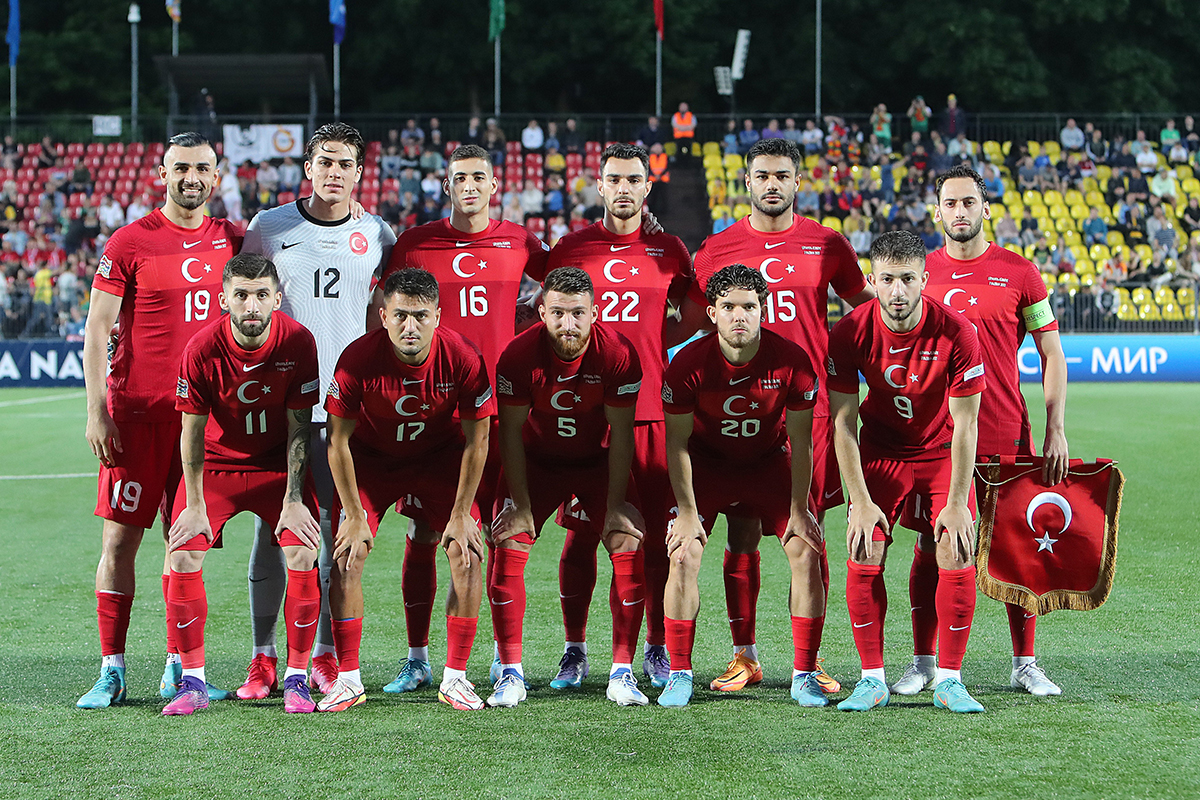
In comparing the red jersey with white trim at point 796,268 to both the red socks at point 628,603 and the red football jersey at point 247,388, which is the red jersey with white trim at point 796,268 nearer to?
the red socks at point 628,603

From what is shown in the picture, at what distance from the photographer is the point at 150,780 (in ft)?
13.0

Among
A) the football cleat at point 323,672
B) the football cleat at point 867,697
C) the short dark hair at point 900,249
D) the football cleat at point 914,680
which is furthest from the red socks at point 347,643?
the short dark hair at point 900,249

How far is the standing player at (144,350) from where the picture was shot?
512 centimetres

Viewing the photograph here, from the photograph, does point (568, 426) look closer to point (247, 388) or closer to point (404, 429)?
point (404, 429)

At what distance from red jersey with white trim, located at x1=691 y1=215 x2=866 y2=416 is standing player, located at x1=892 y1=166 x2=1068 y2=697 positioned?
0.46 m

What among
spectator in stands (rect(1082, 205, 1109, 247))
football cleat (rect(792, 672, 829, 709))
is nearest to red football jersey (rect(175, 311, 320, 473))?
football cleat (rect(792, 672, 829, 709))

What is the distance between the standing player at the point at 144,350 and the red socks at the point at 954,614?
10.2 ft

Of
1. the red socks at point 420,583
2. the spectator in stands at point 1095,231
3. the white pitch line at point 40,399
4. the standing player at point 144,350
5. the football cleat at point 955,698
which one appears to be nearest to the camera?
the football cleat at point 955,698

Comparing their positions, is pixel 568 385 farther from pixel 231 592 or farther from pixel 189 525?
pixel 231 592

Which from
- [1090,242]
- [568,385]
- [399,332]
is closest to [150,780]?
[399,332]

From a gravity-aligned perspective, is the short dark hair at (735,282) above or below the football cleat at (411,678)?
above

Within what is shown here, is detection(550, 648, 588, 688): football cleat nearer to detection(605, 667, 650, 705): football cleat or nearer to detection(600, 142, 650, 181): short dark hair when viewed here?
detection(605, 667, 650, 705): football cleat

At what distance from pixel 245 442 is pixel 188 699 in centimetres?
102

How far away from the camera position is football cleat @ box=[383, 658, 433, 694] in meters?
5.14
